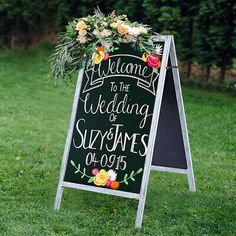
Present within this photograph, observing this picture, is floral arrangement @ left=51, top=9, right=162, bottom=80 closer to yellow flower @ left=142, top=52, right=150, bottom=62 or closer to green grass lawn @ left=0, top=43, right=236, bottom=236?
yellow flower @ left=142, top=52, right=150, bottom=62

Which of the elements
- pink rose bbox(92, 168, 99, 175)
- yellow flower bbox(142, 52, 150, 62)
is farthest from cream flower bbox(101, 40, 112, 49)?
pink rose bbox(92, 168, 99, 175)

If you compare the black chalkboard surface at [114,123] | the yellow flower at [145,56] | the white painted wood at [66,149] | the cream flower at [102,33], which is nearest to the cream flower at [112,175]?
the black chalkboard surface at [114,123]

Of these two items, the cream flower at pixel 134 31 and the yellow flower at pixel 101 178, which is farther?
the yellow flower at pixel 101 178

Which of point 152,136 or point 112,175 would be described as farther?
point 112,175

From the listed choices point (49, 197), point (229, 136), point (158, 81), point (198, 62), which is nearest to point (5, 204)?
point (49, 197)

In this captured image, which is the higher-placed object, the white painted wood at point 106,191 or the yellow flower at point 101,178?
the yellow flower at point 101,178

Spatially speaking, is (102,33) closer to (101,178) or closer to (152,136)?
(152,136)

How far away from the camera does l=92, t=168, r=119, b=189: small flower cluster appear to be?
4.69 metres

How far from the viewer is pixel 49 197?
520 cm

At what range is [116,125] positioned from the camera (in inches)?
190

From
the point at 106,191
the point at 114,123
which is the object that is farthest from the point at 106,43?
the point at 106,191

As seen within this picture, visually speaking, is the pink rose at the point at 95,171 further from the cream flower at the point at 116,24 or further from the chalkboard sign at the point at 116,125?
the cream flower at the point at 116,24

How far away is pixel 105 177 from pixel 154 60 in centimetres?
101

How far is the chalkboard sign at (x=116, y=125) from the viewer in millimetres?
4641
